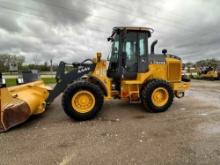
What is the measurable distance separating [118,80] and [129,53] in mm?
883

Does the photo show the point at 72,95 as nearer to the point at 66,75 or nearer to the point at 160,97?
the point at 66,75

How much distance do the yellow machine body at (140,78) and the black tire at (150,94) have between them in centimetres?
29

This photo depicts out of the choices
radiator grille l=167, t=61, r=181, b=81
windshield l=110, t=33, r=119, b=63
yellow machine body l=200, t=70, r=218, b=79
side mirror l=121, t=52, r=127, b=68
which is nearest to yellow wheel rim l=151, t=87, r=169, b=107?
radiator grille l=167, t=61, r=181, b=81

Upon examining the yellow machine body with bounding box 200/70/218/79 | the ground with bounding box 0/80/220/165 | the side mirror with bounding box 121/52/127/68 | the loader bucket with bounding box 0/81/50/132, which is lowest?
the ground with bounding box 0/80/220/165

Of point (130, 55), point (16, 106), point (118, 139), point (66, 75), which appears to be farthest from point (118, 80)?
point (16, 106)

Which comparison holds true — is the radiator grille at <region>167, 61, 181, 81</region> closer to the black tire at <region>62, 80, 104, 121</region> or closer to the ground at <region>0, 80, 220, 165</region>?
the ground at <region>0, 80, 220, 165</region>

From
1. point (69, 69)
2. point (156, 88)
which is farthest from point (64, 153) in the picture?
point (156, 88)

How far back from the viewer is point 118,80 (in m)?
6.32

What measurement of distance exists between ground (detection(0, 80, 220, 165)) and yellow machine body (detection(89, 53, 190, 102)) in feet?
2.04

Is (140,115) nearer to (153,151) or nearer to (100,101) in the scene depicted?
(100,101)

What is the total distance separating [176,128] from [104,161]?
2.17m

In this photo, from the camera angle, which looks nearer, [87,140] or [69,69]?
[87,140]

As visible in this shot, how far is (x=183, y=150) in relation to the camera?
3547 mm

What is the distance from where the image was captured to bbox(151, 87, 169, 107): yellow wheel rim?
616 centimetres
